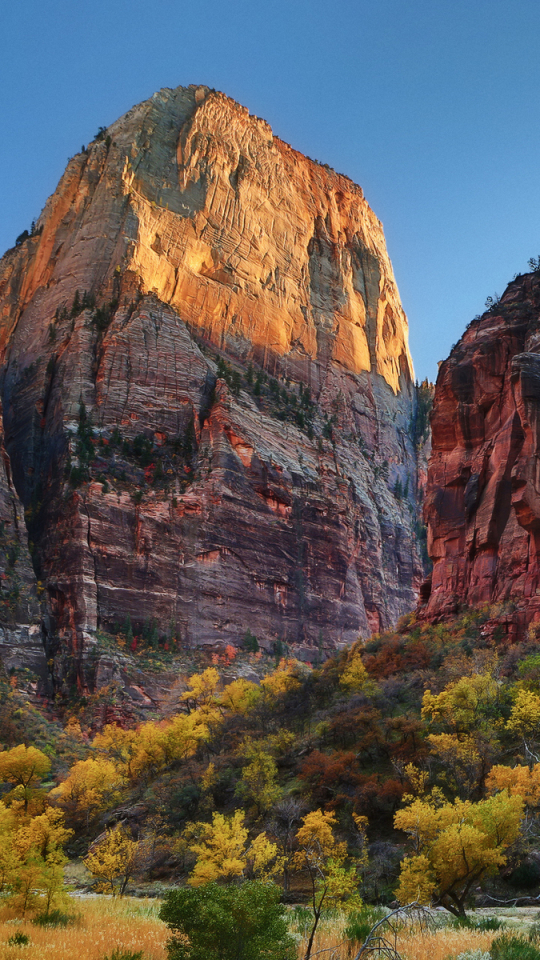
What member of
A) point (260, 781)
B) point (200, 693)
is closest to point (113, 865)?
point (260, 781)

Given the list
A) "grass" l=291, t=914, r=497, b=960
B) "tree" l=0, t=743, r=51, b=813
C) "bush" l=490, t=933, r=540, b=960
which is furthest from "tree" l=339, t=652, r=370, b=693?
"bush" l=490, t=933, r=540, b=960

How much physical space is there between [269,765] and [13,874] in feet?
75.6

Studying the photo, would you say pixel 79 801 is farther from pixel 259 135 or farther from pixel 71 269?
pixel 259 135

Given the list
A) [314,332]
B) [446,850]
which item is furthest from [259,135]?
[446,850]

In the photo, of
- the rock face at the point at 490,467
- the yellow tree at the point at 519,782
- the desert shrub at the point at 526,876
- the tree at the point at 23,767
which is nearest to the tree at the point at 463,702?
the yellow tree at the point at 519,782

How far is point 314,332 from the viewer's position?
127312 mm

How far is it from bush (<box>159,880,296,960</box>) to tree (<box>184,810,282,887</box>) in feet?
53.3

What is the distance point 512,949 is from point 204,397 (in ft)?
294

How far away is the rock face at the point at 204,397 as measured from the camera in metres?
87.3

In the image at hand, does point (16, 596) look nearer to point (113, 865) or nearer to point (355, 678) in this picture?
point (355, 678)

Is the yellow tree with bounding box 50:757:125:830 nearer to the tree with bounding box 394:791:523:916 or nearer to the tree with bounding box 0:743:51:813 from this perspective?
the tree with bounding box 0:743:51:813

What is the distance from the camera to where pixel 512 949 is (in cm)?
1294

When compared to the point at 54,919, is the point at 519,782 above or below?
above

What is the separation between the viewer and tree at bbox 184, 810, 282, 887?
93.6 feet
